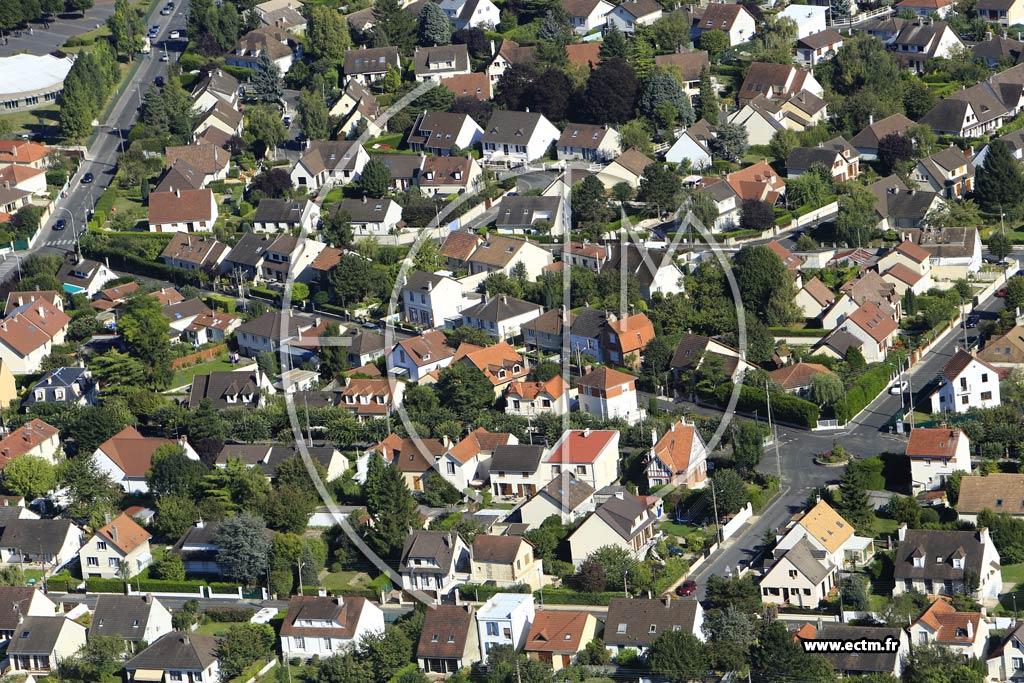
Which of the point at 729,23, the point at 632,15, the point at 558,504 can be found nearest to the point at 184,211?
the point at 632,15

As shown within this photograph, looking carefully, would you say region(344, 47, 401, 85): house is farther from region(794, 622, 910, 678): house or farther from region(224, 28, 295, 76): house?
region(794, 622, 910, 678): house

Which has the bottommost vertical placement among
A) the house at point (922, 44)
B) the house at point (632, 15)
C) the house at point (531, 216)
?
the house at point (531, 216)

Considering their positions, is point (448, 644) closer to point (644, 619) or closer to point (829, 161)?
point (644, 619)

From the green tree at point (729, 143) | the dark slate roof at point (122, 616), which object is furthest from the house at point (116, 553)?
the green tree at point (729, 143)

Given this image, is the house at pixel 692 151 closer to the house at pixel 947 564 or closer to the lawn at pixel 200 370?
the lawn at pixel 200 370

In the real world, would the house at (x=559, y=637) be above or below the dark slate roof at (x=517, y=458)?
below

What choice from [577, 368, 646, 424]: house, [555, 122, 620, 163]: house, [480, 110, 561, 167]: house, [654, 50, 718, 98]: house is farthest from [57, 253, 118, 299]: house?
[654, 50, 718, 98]: house
